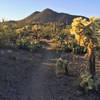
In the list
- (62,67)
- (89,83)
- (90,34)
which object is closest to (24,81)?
(62,67)

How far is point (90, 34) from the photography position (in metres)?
7.76

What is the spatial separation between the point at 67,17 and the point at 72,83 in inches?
2901

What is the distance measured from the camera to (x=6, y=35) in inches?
625

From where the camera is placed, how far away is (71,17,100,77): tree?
25.1 ft

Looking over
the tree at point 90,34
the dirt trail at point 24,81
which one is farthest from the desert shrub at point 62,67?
the tree at point 90,34

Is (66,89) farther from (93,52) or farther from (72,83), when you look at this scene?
(93,52)

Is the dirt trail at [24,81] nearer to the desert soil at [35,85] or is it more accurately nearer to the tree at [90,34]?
the desert soil at [35,85]

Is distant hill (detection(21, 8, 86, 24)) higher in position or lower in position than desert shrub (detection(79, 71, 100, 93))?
higher

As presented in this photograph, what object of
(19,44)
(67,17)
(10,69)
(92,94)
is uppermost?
(67,17)

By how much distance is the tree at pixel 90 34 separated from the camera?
7.66 m

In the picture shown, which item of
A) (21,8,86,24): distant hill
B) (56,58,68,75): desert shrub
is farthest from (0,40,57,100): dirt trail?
(21,8,86,24): distant hill

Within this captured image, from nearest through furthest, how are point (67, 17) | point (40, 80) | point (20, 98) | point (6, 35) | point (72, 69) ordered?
point (20, 98) < point (40, 80) < point (72, 69) < point (6, 35) < point (67, 17)

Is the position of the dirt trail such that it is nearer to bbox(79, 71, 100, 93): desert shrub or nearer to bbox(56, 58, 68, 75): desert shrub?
bbox(56, 58, 68, 75): desert shrub

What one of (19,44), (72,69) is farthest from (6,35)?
(72,69)
